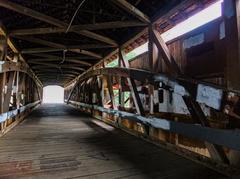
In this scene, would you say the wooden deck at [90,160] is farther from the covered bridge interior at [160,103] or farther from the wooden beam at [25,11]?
the wooden beam at [25,11]

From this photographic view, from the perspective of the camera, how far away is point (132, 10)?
4277mm

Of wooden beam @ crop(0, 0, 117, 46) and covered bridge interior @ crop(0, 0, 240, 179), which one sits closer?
covered bridge interior @ crop(0, 0, 240, 179)

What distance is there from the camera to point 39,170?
2.16 metres

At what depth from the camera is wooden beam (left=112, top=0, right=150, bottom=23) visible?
4156 mm

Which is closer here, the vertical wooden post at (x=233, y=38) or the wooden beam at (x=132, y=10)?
the vertical wooden post at (x=233, y=38)

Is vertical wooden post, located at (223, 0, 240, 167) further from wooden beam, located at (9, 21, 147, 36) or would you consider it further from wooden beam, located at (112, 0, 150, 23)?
wooden beam, located at (9, 21, 147, 36)

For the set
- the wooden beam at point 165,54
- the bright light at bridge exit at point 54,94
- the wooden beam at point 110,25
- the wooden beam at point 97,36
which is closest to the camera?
the wooden beam at point 165,54

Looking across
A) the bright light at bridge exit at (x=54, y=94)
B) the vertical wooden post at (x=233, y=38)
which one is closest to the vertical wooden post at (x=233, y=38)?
the vertical wooden post at (x=233, y=38)

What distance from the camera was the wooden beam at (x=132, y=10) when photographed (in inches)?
164

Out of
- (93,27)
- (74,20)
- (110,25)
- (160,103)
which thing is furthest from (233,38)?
(74,20)

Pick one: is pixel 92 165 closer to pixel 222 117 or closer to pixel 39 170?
pixel 39 170

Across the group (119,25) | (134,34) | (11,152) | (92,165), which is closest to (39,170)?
(92,165)

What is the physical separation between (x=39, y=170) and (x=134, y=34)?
422 centimetres

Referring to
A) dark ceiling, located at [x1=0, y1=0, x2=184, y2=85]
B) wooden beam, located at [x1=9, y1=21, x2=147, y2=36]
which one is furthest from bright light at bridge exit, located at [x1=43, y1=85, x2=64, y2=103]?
wooden beam, located at [x1=9, y1=21, x2=147, y2=36]
